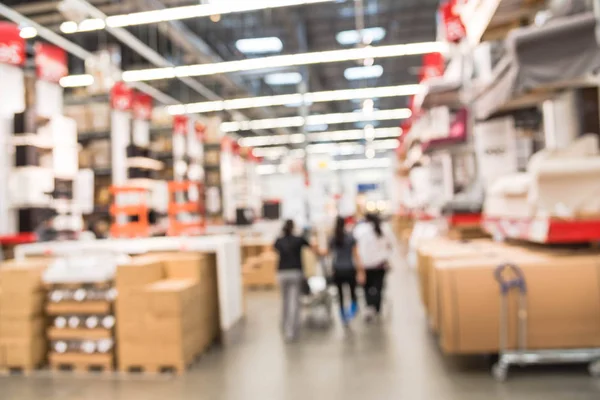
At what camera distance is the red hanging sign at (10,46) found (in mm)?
7703

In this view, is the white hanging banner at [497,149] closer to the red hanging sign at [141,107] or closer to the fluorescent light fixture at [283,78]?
the red hanging sign at [141,107]

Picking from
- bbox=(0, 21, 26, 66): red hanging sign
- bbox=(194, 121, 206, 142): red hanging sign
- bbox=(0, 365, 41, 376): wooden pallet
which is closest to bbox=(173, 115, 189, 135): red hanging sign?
bbox=(194, 121, 206, 142): red hanging sign

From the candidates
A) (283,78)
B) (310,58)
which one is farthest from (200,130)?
(283,78)

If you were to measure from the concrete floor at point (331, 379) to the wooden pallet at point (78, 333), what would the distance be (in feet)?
1.31

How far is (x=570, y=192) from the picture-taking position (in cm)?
436

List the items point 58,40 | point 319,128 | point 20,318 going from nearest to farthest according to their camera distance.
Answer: point 20,318, point 58,40, point 319,128

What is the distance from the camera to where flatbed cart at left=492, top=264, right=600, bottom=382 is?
4.27 m

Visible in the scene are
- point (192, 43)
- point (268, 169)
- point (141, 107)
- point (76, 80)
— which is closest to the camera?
point (141, 107)

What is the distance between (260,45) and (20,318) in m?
11.4

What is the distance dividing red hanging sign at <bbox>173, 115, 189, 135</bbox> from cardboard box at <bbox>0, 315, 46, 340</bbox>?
758cm

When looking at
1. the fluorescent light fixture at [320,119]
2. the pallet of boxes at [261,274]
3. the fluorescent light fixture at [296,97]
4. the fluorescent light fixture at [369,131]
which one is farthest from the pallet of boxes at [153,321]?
the fluorescent light fixture at [369,131]

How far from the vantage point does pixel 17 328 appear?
5.44 meters

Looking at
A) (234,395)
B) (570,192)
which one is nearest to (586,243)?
(570,192)

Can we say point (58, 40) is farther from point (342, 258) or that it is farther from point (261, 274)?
point (342, 258)
